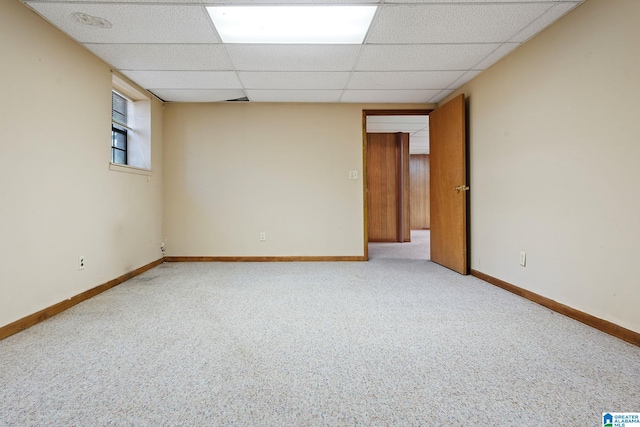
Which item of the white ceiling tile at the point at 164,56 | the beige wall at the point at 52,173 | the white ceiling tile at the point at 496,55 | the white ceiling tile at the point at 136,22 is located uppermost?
the white ceiling tile at the point at 496,55

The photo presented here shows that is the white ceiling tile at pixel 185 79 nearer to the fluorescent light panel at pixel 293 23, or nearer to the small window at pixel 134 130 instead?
the small window at pixel 134 130

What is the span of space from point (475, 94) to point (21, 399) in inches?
155

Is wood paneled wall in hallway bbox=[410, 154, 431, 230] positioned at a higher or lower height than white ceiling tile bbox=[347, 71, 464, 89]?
lower

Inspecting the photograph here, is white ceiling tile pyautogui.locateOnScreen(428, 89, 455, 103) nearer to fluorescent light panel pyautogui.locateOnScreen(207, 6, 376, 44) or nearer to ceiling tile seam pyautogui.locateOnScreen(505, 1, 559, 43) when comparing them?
ceiling tile seam pyautogui.locateOnScreen(505, 1, 559, 43)

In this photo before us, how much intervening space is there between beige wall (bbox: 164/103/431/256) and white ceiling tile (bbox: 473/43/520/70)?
1.17 meters

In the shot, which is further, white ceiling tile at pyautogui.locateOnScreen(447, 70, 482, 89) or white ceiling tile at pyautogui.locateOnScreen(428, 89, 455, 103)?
white ceiling tile at pyautogui.locateOnScreen(428, 89, 455, 103)

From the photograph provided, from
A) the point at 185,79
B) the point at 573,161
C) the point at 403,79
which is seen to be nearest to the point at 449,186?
the point at 403,79

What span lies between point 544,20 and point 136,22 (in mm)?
2860

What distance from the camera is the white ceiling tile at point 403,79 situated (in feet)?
9.59

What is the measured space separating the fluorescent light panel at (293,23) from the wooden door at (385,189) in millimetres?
3583

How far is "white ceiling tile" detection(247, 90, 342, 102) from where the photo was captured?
340cm

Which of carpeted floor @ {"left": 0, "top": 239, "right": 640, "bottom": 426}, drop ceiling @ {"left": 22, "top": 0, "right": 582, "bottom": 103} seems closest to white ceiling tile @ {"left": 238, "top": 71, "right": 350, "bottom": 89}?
drop ceiling @ {"left": 22, "top": 0, "right": 582, "bottom": 103}

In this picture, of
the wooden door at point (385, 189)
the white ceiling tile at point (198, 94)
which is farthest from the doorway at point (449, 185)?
the wooden door at point (385, 189)

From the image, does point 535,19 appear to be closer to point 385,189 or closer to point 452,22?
point 452,22
